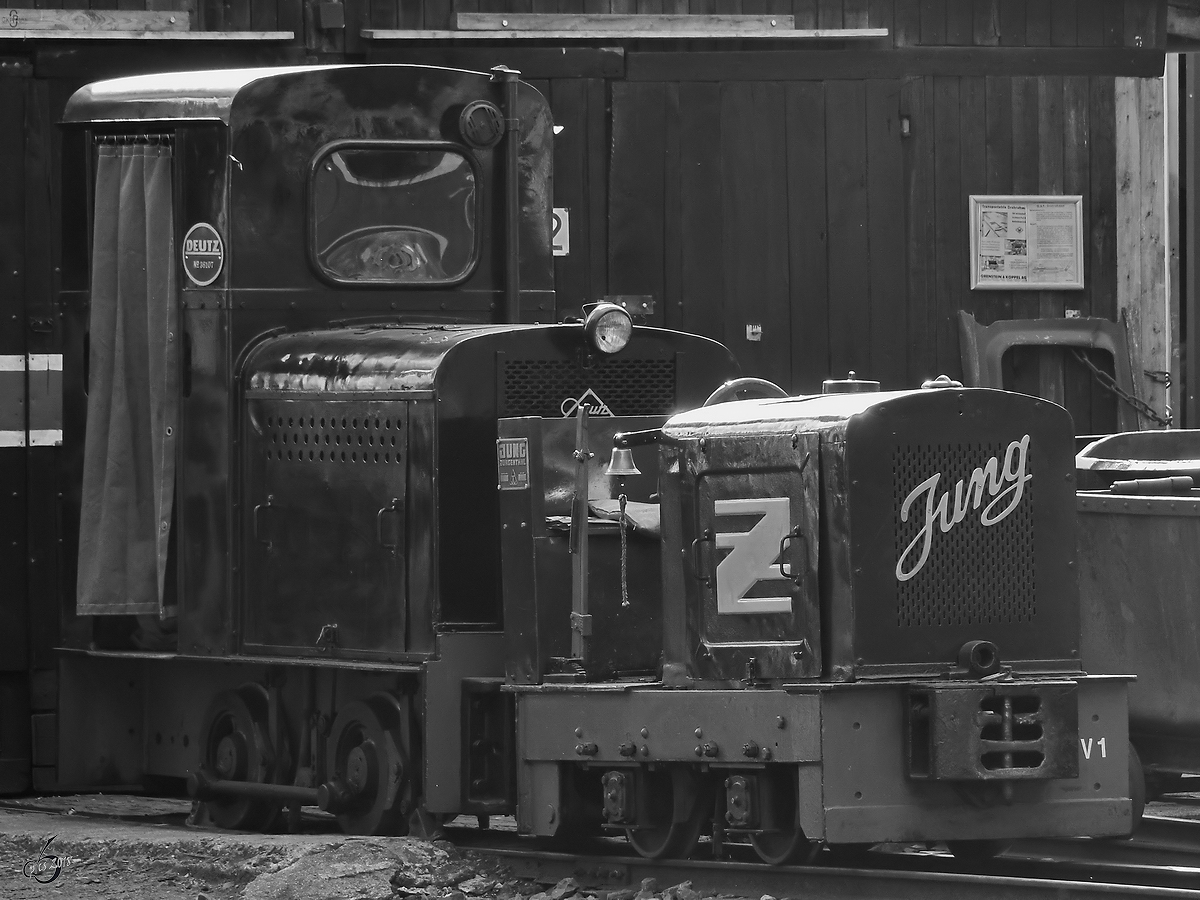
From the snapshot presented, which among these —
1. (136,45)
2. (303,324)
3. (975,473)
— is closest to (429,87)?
(303,324)

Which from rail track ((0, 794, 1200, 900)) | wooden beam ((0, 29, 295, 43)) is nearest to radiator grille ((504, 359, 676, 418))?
rail track ((0, 794, 1200, 900))

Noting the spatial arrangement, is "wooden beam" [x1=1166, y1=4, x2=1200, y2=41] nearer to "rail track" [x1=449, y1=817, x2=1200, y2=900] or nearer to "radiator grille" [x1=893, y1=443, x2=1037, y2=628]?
"rail track" [x1=449, y1=817, x2=1200, y2=900]

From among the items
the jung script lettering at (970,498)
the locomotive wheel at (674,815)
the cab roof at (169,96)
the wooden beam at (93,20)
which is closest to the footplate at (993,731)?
the jung script lettering at (970,498)

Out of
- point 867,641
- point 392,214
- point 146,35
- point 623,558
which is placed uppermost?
point 146,35

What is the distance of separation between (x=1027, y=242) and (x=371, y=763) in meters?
4.92

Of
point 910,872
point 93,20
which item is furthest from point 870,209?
point 910,872

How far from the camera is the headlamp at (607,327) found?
7.41 metres

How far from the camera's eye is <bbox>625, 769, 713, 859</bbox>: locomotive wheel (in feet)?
22.0

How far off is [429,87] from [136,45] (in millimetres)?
2242

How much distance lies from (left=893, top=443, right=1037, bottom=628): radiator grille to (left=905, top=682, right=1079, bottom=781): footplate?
0.89ft

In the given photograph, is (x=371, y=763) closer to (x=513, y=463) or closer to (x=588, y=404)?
(x=513, y=463)

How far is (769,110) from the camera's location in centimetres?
1057

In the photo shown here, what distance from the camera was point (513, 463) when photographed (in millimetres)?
7047

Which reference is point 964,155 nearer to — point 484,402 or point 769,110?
point 769,110
